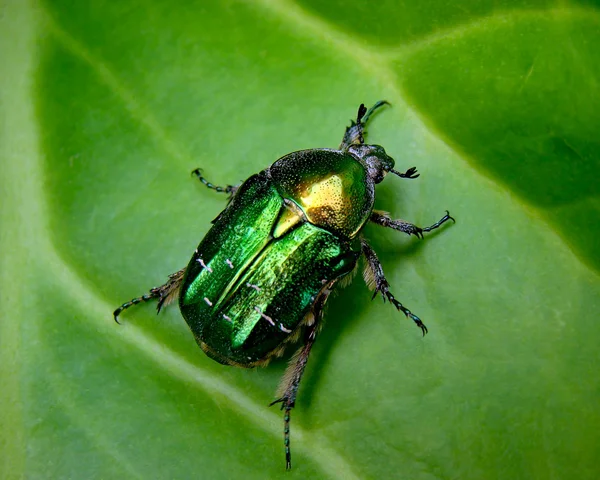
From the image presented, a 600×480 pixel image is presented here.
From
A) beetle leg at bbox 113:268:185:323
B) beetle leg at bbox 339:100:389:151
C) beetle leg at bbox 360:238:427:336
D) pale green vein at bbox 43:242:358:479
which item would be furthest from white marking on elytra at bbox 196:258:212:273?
beetle leg at bbox 339:100:389:151

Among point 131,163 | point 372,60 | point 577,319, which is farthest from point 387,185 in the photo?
point 131,163

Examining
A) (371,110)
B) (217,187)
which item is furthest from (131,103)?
(371,110)

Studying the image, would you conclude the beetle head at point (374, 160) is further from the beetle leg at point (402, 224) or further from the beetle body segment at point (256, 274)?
the beetle body segment at point (256, 274)

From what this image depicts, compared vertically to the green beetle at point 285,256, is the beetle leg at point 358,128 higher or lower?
higher

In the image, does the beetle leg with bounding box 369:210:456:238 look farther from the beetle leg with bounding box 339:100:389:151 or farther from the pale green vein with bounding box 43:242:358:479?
the pale green vein with bounding box 43:242:358:479

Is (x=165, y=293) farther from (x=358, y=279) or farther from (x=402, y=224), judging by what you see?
(x=402, y=224)

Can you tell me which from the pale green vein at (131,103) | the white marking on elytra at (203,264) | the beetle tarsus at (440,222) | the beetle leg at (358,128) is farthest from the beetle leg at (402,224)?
the pale green vein at (131,103)
